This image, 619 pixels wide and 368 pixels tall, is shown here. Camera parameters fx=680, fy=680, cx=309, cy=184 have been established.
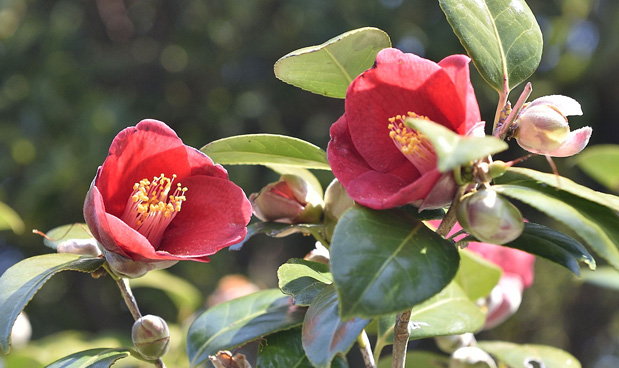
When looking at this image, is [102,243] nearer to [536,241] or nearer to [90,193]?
[90,193]

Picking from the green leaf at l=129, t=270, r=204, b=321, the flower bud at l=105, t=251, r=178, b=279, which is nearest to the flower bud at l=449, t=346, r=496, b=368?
the flower bud at l=105, t=251, r=178, b=279

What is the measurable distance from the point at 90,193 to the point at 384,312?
271 millimetres

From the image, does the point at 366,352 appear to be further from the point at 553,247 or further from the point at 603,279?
the point at 603,279

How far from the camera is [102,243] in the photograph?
1.82 feet

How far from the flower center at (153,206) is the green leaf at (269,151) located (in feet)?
0.17

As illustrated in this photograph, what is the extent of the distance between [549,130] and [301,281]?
230mm

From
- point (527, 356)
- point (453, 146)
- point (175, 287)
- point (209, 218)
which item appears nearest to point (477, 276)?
point (527, 356)

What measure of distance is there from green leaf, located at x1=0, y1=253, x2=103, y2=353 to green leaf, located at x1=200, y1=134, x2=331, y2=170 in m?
0.15

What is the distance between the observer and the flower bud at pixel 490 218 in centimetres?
45

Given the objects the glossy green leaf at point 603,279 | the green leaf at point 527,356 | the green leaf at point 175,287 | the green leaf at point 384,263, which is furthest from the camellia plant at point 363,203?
the green leaf at point 175,287

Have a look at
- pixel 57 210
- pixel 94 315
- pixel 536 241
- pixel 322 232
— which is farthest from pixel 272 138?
pixel 94 315

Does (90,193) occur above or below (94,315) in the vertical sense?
above

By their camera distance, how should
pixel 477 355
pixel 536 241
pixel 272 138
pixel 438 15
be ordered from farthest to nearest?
pixel 438 15 → pixel 477 355 → pixel 272 138 → pixel 536 241

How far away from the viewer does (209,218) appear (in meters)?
0.61
